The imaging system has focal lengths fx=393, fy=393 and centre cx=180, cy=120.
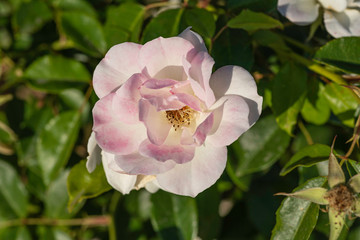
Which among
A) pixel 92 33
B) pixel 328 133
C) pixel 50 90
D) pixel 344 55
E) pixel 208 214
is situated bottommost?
pixel 208 214

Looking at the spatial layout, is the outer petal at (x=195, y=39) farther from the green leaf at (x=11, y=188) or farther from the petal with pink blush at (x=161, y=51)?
the green leaf at (x=11, y=188)

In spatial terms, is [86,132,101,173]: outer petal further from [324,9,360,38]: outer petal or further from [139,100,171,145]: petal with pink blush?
[324,9,360,38]: outer petal

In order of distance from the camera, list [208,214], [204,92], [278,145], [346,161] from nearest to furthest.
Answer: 1. [204,92]
2. [346,161]
3. [278,145]
4. [208,214]

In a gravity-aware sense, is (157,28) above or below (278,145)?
above

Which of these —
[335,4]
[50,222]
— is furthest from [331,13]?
[50,222]

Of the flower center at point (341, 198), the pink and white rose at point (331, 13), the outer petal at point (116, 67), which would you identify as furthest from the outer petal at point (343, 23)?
the outer petal at point (116, 67)

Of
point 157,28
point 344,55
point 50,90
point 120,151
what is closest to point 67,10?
point 50,90

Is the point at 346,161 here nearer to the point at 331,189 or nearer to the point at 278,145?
the point at 331,189
